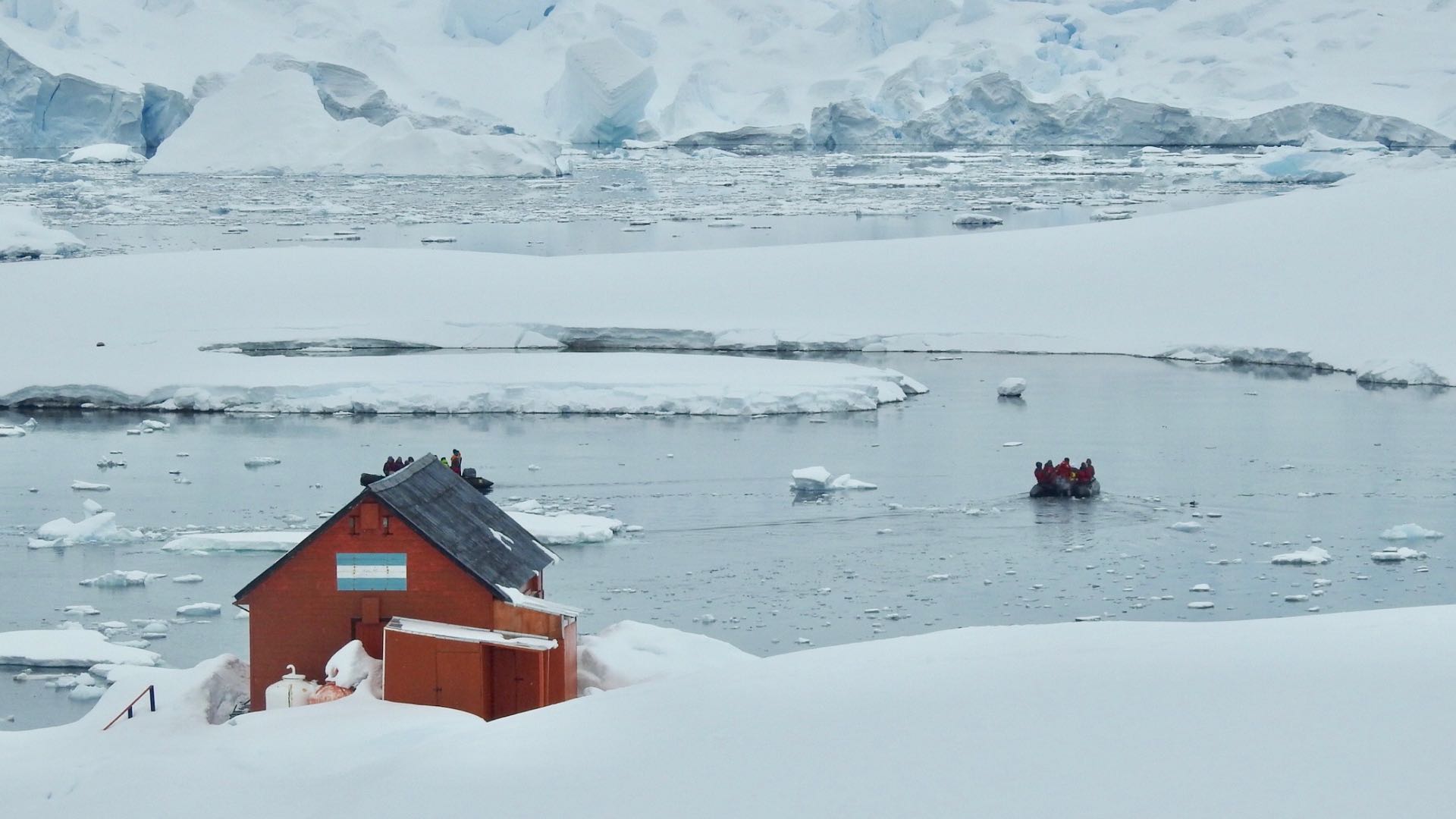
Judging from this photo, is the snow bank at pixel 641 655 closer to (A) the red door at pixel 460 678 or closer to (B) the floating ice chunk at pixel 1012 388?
(A) the red door at pixel 460 678

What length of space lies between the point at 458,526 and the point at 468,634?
2.72ft

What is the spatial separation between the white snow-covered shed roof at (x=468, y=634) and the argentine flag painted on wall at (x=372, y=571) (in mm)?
180

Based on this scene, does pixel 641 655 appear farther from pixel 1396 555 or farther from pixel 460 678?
pixel 1396 555

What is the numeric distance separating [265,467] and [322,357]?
15.7 ft

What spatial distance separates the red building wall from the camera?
7.34m

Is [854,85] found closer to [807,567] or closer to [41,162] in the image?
[41,162]

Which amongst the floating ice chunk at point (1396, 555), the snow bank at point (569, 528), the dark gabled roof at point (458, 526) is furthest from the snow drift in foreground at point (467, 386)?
the dark gabled roof at point (458, 526)

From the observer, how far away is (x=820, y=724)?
6.00 meters

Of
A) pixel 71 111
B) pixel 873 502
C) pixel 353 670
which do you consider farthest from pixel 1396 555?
pixel 71 111

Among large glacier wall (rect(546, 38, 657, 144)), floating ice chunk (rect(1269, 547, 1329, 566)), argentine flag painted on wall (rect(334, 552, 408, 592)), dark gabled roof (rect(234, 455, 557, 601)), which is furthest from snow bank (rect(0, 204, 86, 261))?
large glacier wall (rect(546, 38, 657, 144))

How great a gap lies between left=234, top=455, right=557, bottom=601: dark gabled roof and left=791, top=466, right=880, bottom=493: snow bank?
15.0 feet

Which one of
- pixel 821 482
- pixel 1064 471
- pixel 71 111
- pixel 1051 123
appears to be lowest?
pixel 821 482

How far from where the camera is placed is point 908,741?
5793 mm

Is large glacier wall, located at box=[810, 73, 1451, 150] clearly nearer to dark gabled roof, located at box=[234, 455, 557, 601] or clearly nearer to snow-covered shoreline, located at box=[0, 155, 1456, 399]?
snow-covered shoreline, located at box=[0, 155, 1456, 399]
